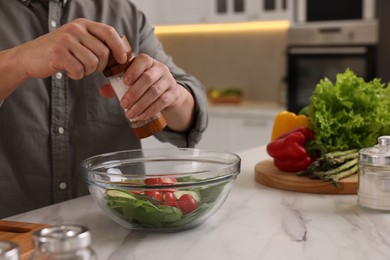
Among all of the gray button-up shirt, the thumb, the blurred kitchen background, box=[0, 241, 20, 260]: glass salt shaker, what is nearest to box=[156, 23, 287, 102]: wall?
the blurred kitchen background

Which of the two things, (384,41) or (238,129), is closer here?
(384,41)

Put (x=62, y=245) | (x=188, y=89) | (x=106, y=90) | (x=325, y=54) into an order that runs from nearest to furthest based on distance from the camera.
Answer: (x=62, y=245) → (x=106, y=90) → (x=188, y=89) → (x=325, y=54)

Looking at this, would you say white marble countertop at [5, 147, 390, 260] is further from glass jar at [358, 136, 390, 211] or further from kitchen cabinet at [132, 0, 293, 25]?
kitchen cabinet at [132, 0, 293, 25]

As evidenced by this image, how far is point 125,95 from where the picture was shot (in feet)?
4.00

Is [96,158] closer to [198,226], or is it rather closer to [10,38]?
[198,226]

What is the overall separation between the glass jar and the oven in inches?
94.7

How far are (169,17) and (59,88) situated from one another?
9.46ft

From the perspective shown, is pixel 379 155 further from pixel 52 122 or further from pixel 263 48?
pixel 263 48

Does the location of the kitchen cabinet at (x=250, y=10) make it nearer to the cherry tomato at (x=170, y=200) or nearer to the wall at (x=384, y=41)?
the wall at (x=384, y=41)

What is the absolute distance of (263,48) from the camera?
4.41 meters

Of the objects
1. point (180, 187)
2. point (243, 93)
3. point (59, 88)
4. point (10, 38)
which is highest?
point (10, 38)

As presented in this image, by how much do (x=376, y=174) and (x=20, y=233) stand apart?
2.33 feet

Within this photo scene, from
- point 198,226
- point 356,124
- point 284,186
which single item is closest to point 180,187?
point 198,226

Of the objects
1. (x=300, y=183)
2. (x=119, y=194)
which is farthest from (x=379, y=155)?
(x=119, y=194)
